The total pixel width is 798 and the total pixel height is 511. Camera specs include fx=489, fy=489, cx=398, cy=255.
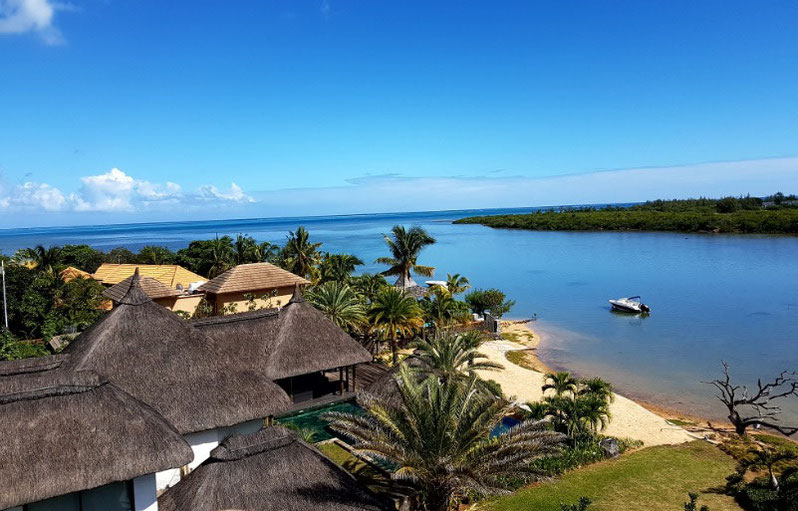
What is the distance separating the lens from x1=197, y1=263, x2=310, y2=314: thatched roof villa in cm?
2844

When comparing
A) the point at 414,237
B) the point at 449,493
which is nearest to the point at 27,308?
the point at 414,237

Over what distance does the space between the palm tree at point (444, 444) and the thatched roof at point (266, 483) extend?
3.29ft

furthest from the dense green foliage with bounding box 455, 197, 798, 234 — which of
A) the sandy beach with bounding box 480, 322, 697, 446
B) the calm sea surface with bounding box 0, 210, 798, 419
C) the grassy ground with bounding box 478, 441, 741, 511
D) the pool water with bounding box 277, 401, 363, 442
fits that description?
the pool water with bounding box 277, 401, 363, 442

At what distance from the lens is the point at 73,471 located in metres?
9.70

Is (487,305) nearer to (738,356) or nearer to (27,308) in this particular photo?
(738,356)

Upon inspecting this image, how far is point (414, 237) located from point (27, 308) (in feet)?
84.8

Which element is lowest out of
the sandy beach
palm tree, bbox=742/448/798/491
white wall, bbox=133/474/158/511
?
the sandy beach

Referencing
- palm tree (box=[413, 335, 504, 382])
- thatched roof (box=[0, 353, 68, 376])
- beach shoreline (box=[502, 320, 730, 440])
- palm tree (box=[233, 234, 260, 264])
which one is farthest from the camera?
palm tree (box=[233, 234, 260, 264])

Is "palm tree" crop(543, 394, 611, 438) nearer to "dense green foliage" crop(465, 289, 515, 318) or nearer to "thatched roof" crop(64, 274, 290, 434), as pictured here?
"thatched roof" crop(64, 274, 290, 434)

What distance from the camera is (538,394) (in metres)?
24.1

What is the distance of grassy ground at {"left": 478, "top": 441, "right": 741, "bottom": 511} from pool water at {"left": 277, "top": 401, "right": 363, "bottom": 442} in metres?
6.89

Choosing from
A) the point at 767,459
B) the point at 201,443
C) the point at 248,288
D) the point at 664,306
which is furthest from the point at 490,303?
the point at 201,443

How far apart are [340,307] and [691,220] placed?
374 feet

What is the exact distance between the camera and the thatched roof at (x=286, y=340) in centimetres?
1911
